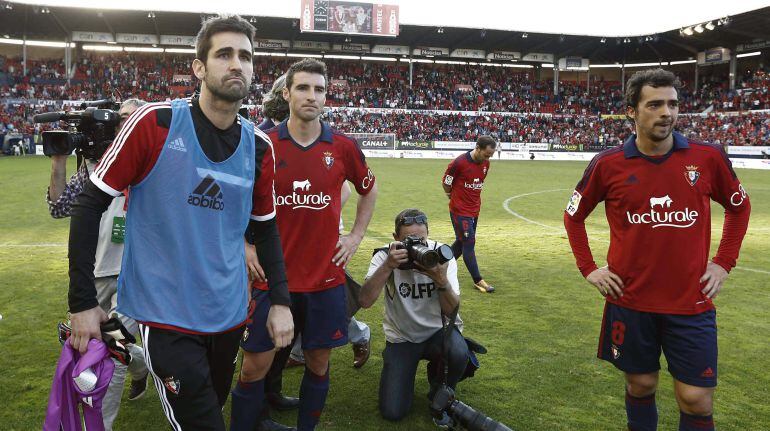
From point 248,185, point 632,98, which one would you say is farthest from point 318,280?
point 632,98

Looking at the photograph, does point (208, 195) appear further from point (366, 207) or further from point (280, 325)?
point (366, 207)

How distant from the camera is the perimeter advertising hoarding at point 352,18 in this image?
158ft

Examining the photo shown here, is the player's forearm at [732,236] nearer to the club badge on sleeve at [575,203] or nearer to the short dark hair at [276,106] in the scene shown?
the club badge on sleeve at [575,203]

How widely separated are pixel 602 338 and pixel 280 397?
2.33m

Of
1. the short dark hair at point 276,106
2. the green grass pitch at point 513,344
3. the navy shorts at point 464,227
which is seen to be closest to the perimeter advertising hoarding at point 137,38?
the green grass pitch at point 513,344

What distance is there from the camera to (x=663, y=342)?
10.9ft

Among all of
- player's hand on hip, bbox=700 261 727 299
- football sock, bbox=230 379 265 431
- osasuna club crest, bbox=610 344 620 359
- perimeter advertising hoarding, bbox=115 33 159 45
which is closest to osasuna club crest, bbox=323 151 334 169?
football sock, bbox=230 379 265 431

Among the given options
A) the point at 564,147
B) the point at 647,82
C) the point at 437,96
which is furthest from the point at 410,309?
the point at 437,96

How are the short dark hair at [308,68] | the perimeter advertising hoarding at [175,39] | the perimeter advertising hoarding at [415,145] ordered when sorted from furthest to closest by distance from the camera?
1. the perimeter advertising hoarding at [175,39]
2. the perimeter advertising hoarding at [415,145]
3. the short dark hair at [308,68]

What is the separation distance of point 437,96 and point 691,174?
52.8 meters

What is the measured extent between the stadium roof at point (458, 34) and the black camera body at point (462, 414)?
47.8m

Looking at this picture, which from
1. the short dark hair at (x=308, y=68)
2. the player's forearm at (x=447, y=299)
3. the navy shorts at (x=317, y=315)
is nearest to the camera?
the navy shorts at (x=317, y=315)

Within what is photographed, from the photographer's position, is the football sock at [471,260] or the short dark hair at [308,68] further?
the football sock at [471,260]

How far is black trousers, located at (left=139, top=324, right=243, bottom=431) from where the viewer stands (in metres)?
2.32
